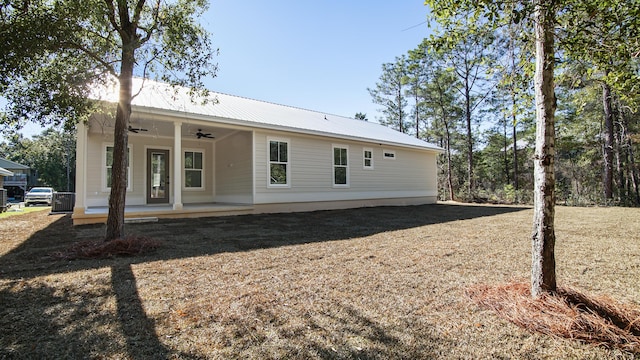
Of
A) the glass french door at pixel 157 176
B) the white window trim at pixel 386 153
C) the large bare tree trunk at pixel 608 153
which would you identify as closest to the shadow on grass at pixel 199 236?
the glass french door at pixel 157 176

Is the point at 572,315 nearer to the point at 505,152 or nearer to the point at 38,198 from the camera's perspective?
the point at 38,198

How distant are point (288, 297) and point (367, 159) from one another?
1027 cm

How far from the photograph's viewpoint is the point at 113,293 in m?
2.89

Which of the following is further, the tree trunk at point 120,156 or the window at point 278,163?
the window at point 278,163

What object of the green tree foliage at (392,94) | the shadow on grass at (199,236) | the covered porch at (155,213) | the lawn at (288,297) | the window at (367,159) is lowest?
the lawn at (288,297)

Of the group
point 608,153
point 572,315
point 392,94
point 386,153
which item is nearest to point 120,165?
point 572,315

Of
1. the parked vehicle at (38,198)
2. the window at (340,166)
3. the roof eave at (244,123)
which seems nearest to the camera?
the roof eave at (244,123)

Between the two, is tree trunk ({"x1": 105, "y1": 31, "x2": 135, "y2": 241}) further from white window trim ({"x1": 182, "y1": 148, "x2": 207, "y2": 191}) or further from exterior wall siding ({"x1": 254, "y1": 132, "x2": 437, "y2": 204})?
white window trim ({"x1": 182, "y1": 148, "x2": 207, "y2": 191})

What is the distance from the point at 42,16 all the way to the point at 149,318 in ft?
14.3

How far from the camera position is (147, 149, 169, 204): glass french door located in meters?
10.4

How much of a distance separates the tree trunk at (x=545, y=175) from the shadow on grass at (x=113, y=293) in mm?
1309

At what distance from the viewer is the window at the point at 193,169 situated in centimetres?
1131

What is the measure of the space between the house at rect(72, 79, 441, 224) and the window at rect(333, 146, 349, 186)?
0.04m

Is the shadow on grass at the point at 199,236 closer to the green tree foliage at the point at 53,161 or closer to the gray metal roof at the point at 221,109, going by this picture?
the gray metal roof at the point at 221,109
